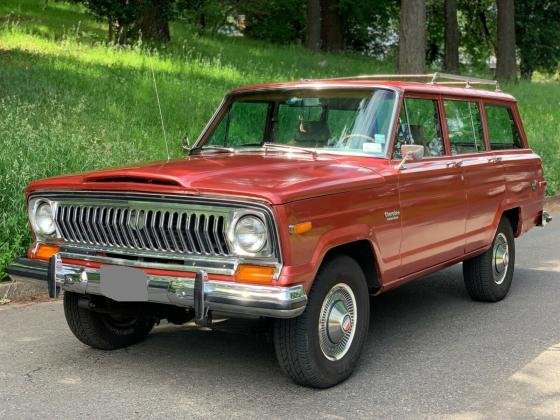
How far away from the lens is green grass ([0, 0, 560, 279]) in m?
8.17

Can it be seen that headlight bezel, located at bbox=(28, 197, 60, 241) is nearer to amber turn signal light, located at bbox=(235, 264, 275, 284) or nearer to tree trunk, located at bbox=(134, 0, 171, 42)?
amber turn signal light, located at bbox=(235, 264, 275, 284)

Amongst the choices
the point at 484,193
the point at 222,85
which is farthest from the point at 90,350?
the point at 222,85

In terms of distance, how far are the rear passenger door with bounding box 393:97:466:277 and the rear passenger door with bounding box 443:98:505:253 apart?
0.14 m

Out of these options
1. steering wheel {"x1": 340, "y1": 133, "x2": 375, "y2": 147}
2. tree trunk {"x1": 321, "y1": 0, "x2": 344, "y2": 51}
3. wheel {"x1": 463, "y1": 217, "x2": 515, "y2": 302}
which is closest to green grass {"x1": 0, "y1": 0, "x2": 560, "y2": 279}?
steering wheel {"x1": 340, "y1": 133, "x2": 375, "y2": 147}

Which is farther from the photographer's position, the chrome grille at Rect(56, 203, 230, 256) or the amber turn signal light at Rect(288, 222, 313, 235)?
the chrome grille at Rect(56, 203, 230, 256)

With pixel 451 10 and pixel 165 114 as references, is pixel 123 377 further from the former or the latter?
pixel 451 10

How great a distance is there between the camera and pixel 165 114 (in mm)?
12180

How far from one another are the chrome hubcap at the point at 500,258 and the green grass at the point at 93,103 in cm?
438

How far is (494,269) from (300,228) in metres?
3.22

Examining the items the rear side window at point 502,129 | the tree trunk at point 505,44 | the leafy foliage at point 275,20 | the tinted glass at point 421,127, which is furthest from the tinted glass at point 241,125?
the leafy foliage at point 275,20

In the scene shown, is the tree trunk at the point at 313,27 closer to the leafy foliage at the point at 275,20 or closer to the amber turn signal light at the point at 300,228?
the leafy foliage at the point at 275,20

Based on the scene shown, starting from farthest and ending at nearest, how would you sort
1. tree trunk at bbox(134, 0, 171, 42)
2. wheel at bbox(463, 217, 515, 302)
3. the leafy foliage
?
the leafy foliage → tree trunk at bbox(134, 0, 171, 42) → wheel at bbox(463, 217, 515, 302)

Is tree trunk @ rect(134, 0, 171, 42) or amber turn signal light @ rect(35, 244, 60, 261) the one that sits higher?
tree trunk @ rect(134, 0, 171, 42)

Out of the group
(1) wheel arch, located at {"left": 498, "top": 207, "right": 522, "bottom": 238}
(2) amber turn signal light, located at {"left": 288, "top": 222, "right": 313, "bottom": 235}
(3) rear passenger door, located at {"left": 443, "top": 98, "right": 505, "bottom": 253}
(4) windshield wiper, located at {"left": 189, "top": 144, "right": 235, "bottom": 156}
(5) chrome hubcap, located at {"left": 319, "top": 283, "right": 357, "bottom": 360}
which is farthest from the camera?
(1) wheel arch, located at {"left": 498, "top": 207, "right": 522, "bottom": 238}
